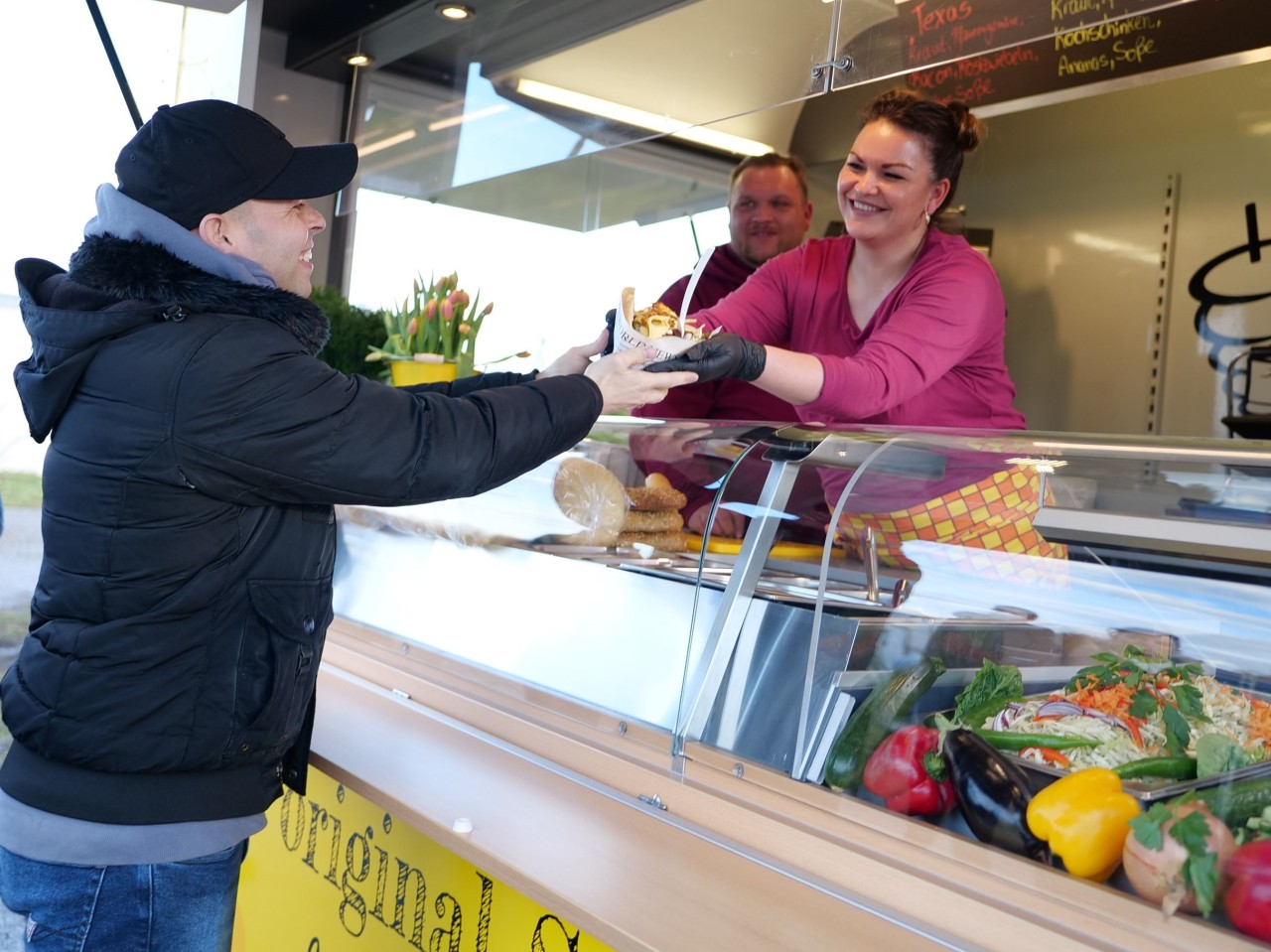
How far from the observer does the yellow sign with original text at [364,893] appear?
1.74 meters

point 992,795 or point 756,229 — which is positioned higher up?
point 756,229

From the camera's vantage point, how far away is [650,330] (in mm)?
1796

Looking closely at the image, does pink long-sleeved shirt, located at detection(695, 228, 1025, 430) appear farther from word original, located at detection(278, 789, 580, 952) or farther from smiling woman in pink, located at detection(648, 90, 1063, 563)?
word original, located at detection(278, 789, 580, 952)

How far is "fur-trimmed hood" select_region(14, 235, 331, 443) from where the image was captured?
1.50 m

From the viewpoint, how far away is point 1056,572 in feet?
4.84

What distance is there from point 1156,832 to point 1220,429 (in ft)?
11.0

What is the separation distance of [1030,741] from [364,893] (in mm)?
1273

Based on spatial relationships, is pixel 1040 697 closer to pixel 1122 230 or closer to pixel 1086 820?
pixel 1086 820

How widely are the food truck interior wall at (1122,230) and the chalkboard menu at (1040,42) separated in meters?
0.15

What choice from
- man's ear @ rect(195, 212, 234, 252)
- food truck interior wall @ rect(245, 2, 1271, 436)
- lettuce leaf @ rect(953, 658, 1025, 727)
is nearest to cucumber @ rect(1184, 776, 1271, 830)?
lettuce leaf @ rect(953, 658, 1025, 727)

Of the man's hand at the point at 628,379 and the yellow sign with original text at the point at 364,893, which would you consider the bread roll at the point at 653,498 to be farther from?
the yellow sign with original text at the point at 364,893

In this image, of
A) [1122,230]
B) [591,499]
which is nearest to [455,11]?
[591,499]

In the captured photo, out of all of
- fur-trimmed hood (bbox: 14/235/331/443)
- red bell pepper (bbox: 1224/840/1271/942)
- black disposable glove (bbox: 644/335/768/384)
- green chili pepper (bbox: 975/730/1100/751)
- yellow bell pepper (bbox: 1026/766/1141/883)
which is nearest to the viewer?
red bell pepper (bbox: 1224/840/1271/942)

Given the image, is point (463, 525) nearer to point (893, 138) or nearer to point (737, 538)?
point (737, 538)
